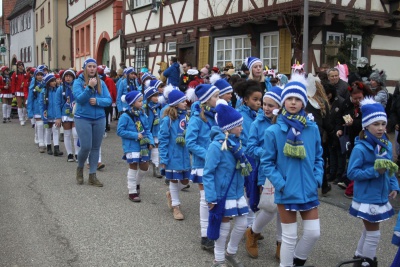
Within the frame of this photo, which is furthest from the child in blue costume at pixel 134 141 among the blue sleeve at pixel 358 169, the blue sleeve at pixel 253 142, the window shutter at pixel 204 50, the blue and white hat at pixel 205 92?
the window shutter at pixel 204 50

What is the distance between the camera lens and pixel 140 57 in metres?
21.9

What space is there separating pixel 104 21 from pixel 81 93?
20167mm

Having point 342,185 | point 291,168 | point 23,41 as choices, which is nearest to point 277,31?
point 342,185

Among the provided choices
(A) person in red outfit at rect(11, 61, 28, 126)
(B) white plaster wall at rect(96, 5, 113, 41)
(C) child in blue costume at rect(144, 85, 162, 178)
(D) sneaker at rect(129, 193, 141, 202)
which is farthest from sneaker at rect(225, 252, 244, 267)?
(B) white plaster wall at rect(96, 5, 113, 41)

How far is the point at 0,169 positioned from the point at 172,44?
34.3 ft

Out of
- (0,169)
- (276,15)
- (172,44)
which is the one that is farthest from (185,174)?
(172,44)

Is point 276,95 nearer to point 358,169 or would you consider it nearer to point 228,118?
point 228,118

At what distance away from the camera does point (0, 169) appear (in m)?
9.73

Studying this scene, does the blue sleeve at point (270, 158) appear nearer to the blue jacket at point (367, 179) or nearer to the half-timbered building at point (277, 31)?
the blue jacket at point (367, 179)

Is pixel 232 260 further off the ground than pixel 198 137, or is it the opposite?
pixel 198 137

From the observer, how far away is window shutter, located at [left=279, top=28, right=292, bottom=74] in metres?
13.0

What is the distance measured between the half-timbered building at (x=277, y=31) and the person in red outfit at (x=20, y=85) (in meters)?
5.52

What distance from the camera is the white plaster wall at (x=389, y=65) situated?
46.1ft

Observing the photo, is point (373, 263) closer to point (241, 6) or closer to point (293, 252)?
point (293, 252)
